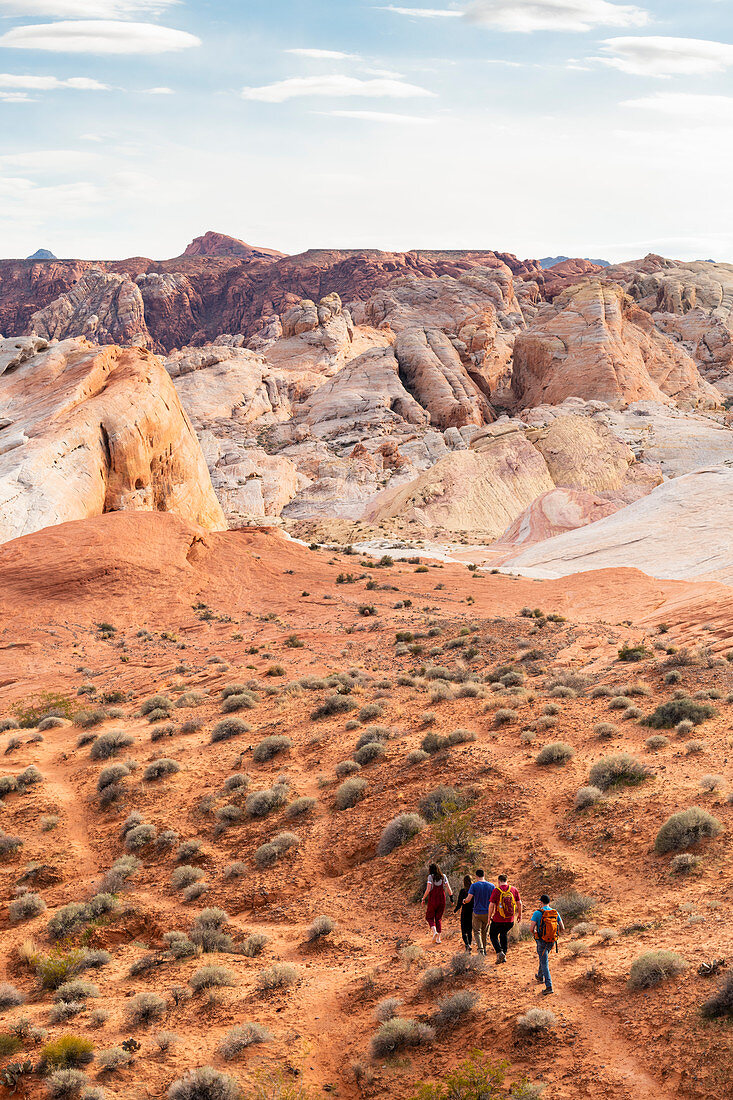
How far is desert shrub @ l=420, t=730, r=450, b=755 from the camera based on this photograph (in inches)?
620

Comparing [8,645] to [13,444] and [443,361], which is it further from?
[443,361]

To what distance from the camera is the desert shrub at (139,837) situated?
14625 millimetres

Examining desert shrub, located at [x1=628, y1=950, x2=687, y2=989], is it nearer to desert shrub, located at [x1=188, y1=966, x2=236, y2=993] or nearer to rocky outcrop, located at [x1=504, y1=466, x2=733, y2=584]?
desert shrub, located at [x1=188, y1=966, x2=236, y2=993]

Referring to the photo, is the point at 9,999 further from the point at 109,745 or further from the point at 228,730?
the point at 228,730

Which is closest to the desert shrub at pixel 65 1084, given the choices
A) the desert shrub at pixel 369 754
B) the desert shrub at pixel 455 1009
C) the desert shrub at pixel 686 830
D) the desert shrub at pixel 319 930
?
the desert shrub at pixel 319 930

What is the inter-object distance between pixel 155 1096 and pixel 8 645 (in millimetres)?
21543

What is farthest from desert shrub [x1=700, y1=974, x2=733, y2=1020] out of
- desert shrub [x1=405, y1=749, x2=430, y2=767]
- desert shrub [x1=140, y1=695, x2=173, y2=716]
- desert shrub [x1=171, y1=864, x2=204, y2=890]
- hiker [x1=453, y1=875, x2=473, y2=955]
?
desert shrub [x1=140, y1=695, x2=173, y2=716]

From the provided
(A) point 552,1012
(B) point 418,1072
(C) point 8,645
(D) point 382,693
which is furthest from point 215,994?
(C) point 8,645

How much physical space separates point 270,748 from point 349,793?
294cm

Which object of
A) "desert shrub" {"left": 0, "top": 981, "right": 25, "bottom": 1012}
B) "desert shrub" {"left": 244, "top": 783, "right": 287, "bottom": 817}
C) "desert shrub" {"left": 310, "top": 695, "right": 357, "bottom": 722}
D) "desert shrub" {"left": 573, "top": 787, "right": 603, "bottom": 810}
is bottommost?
"desert shrub" {"left": 310, "top": 695, "right": 357, "bottom": 722}

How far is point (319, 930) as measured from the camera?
1142 cm

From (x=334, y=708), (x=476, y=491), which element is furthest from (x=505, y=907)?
(x=476, y=491)

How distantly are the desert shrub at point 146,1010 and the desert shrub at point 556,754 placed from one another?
7.82 m

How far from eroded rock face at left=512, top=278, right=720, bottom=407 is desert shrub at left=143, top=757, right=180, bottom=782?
81195 millimetres
